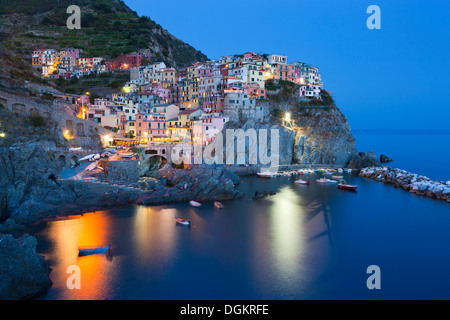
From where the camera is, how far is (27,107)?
3094 cm

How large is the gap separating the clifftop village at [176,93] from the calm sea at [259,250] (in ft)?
53.2

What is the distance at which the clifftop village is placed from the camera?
129ft

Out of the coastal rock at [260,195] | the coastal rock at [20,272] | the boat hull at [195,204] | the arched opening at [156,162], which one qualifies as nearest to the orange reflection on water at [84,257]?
the coastal rock at [20,272]

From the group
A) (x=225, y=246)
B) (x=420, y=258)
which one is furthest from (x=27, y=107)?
(x=420, y=258)

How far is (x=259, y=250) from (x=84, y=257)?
9.01 metres

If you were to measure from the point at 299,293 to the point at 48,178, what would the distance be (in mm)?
19220

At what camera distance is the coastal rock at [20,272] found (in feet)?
40.1

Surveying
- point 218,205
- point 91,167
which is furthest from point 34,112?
point 218,205

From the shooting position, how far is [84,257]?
16.4 meters

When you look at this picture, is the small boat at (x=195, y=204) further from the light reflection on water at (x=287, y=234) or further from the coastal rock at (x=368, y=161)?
the coastal rock at (x=368, y=161)

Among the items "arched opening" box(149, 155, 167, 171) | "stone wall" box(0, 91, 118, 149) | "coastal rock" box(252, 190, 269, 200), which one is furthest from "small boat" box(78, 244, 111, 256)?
"stone wall" box(0, 91, 118, 149)

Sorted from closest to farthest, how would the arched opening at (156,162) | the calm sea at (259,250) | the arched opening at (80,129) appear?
the calm sea at (259,250)
the arched opening at (80,129)
the arched opening at (156,162)
